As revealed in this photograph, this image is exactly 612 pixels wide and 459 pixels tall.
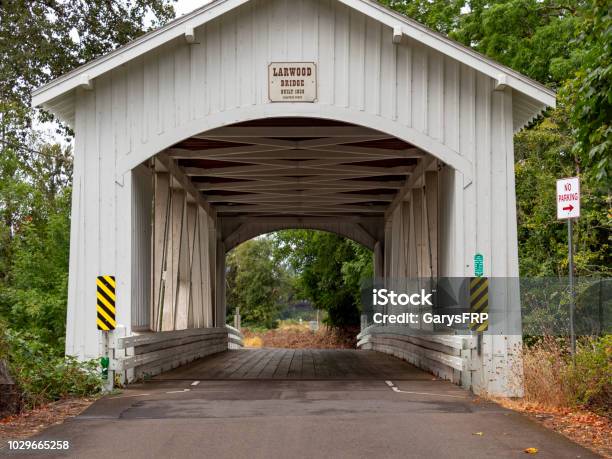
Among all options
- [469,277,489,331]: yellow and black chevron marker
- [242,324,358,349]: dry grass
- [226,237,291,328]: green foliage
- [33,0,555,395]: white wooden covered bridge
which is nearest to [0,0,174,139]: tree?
[33,0,555,395]: white wooden covered bridge

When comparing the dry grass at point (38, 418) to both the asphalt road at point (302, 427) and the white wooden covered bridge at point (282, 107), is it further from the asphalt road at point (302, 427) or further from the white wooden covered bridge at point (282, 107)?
the white wooden covered bridge at point (282, 107)

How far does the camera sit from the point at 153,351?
528 inches

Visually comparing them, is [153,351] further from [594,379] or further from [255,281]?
[255,281]

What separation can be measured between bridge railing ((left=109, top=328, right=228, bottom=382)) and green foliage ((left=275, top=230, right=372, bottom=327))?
1540 cm

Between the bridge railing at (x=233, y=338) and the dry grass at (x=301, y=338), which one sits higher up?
the bridge railing at (x=233, y=338)

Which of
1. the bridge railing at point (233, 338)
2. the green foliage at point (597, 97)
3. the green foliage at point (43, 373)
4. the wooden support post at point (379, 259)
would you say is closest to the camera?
the green foliage at point (597, 97)

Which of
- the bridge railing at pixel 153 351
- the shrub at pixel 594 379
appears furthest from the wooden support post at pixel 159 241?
the shrub at pixel 594 379

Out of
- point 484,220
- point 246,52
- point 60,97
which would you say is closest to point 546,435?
point 484,220

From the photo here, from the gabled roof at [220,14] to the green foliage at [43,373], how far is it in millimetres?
3406

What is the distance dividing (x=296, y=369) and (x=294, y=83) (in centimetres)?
560

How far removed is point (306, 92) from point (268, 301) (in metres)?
37.4

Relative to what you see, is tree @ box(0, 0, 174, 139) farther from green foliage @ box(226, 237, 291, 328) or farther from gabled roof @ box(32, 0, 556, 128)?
green foliage @ box(226, 237, 291, 328)

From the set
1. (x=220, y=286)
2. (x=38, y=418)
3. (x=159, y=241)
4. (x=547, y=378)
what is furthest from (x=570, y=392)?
(x=220, y=286)

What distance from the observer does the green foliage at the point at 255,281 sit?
47.9 m
